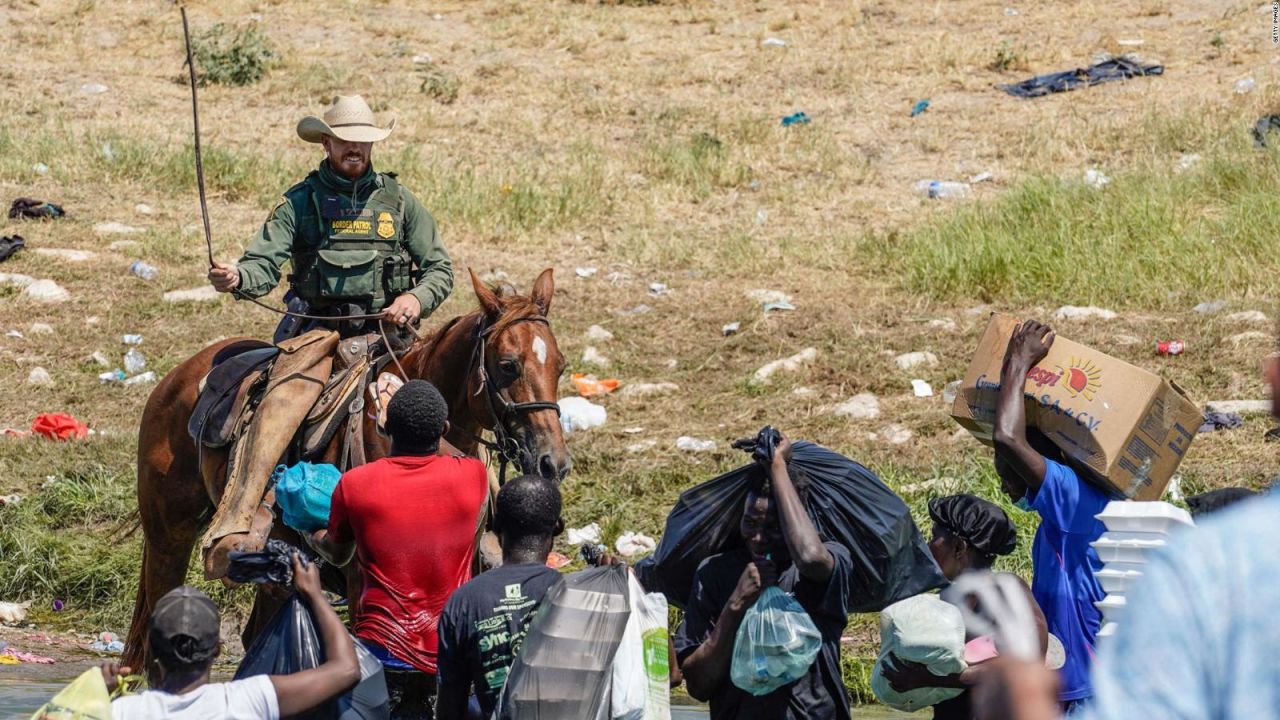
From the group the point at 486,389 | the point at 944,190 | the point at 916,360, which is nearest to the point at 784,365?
the point at 916,360

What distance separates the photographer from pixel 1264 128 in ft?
47.4

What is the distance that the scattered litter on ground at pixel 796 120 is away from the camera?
1720cm

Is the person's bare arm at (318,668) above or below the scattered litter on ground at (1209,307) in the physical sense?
above

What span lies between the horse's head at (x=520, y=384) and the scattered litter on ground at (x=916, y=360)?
5.14 meters

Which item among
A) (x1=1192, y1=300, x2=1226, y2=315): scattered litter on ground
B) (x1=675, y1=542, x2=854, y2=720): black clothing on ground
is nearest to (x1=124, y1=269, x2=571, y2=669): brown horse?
(x1=675, y1=542, x2=854, y2=720): black clothing on ground

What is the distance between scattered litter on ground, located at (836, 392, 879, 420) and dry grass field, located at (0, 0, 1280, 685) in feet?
0.38

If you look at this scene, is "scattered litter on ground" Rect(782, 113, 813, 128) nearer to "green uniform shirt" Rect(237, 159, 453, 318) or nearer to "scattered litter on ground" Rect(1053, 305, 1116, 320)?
"scattered litter on ground" Rect(1053, 305, 1116, 320)

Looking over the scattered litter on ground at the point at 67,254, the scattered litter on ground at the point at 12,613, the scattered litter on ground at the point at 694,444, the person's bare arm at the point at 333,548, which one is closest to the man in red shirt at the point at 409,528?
the person's bare arm at the point at 333,548

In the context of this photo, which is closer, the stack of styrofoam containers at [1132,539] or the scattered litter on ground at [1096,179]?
the stack of styrofoam containers at [1132,539]

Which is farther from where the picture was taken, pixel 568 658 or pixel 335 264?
pixel 335 264

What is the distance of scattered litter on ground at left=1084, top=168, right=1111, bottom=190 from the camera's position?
13736 millimetres

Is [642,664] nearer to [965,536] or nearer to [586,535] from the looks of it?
[965,536]

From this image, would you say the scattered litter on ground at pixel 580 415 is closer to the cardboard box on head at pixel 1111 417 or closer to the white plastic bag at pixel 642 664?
the cardboard box on head at pixel 1111 417

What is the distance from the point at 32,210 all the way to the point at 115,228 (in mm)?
768
